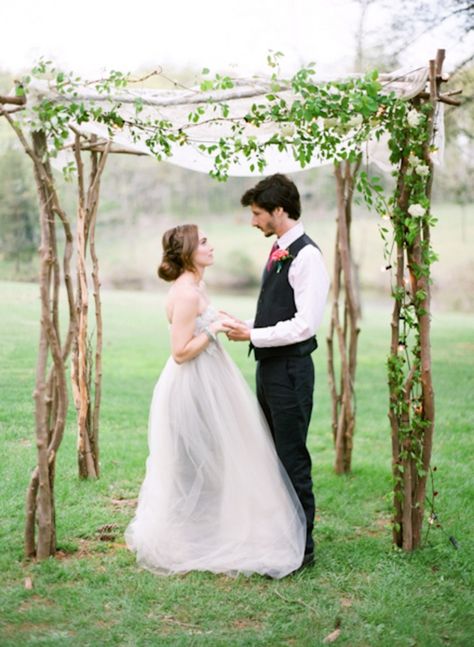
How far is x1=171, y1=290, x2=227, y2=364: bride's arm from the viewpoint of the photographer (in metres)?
3.96

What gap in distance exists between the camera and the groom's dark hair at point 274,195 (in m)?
3.82

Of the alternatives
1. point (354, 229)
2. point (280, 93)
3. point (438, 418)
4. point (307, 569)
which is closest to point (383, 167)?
point (280, 93)

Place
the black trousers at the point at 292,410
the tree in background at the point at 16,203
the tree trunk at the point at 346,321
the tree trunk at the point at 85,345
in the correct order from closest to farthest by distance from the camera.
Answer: the black trousers at the point at 292,410 → the tree trunk at the point at 85,345 → the tree trunk at the point at 346,321 → the tree in background at the point at 16,203

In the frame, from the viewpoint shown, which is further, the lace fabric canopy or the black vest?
the black vest

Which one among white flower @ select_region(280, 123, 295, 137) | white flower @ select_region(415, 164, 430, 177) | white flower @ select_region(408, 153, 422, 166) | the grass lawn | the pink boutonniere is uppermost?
white flower @ select_region(280, 123, 295, 137)

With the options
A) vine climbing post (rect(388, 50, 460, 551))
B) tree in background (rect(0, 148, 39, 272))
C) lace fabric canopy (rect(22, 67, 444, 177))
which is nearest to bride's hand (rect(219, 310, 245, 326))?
vine climbing post (rect(388, 50, 460, 551))

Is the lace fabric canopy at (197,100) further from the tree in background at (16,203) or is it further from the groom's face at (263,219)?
the tree in background at (16,203)

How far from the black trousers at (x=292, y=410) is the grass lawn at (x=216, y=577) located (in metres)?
0.43

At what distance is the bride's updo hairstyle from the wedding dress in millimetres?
257

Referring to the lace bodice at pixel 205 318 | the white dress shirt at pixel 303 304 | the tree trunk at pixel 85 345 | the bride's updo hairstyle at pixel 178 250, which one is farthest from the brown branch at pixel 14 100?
the tree trunk at pixel 85 345

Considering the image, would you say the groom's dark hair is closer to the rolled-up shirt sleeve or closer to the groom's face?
the groom's face

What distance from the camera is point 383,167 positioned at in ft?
14.6

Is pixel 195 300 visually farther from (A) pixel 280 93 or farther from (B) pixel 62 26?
(B) pixel 62 26

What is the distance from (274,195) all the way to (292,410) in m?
1.03
